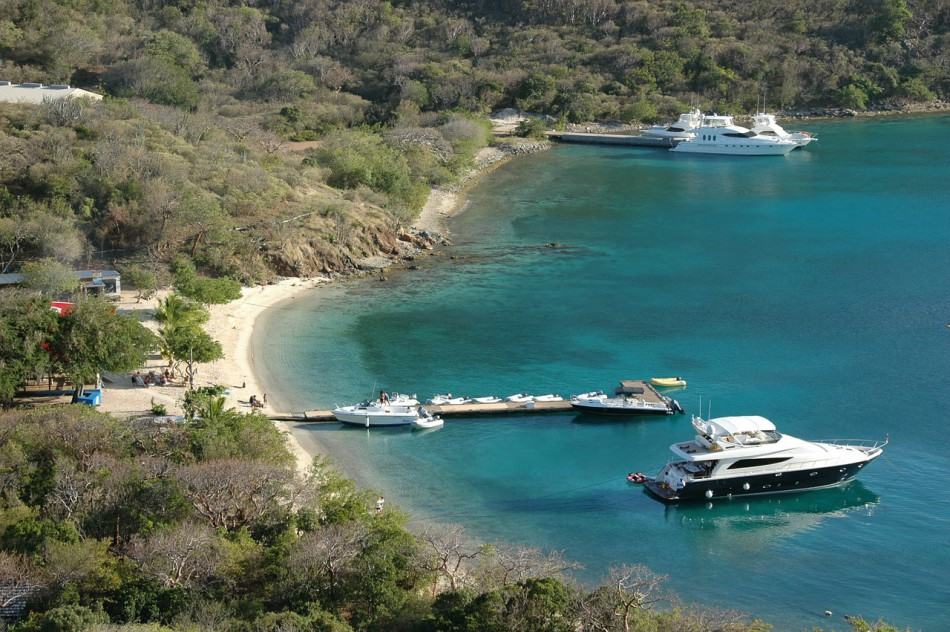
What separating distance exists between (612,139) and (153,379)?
260ft

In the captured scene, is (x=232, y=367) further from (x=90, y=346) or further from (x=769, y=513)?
(x=769, y=513)

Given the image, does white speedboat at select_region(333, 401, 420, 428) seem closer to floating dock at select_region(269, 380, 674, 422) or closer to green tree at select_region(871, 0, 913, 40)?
floating dock at select_region(269, 380, 674, 422)

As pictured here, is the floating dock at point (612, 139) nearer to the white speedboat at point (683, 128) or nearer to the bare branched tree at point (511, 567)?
the white speedboat at point (683, 128)

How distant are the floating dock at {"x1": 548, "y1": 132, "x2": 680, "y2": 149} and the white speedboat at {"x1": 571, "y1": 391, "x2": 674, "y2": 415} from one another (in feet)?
238

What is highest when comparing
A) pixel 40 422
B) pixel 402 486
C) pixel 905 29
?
pixel 905 29

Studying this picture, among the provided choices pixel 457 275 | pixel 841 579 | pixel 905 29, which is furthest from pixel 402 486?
pixel 905 29

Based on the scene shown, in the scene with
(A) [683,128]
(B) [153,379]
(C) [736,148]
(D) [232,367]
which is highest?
(A) [683,128]

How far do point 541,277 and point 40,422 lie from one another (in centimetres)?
3390

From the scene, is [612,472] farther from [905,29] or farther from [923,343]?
[905,29]

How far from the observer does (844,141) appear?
115 metres

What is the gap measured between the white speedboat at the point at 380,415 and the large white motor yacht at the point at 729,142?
2856 inches

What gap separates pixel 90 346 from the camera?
45719mm

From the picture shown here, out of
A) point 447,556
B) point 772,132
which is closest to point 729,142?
point 772,132

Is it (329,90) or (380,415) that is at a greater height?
(329,90)
